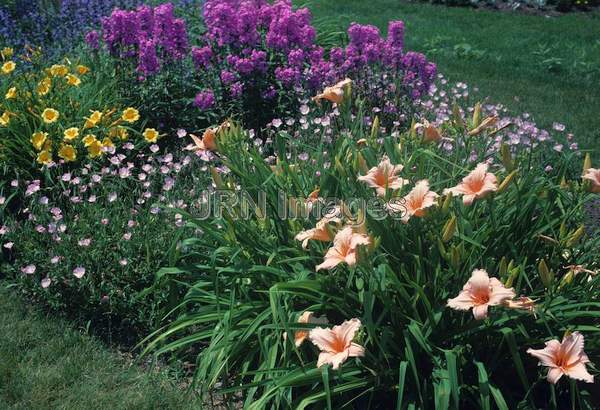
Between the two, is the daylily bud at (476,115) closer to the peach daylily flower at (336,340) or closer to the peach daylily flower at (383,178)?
the peach daylily flower at (383,178)

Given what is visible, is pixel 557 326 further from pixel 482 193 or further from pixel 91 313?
pixel 91 313

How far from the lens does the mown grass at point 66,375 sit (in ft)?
10.7

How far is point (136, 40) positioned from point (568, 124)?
4.04 m

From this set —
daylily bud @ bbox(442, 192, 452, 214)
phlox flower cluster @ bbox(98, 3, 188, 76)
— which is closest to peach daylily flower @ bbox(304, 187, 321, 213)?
daylily bud @ bbox(442, 192, 452, 214)

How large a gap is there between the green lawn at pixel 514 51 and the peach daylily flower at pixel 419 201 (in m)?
4.00

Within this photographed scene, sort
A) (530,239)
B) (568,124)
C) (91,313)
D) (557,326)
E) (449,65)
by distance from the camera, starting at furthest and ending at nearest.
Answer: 1. (449,65)
2. (568,124)
3. (91,313)
4. (530,239)
5. (557,326)

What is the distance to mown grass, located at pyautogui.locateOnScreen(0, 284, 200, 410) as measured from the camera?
325 centimetres

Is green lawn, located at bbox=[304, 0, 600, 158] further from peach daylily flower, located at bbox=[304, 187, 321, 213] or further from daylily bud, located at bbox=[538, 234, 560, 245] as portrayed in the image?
peach daylily flower, located at bbox=[304, 187, 321, 213]

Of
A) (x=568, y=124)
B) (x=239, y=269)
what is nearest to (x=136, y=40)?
(x=239, y=269)

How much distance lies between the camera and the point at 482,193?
2.63m

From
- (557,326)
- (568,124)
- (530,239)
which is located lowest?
(568,124)

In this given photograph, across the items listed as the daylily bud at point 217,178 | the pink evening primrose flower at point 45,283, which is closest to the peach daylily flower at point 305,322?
the daylily bud at point 217,178

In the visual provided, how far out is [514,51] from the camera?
9617 millimetres

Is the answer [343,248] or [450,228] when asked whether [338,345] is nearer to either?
[343,248]
